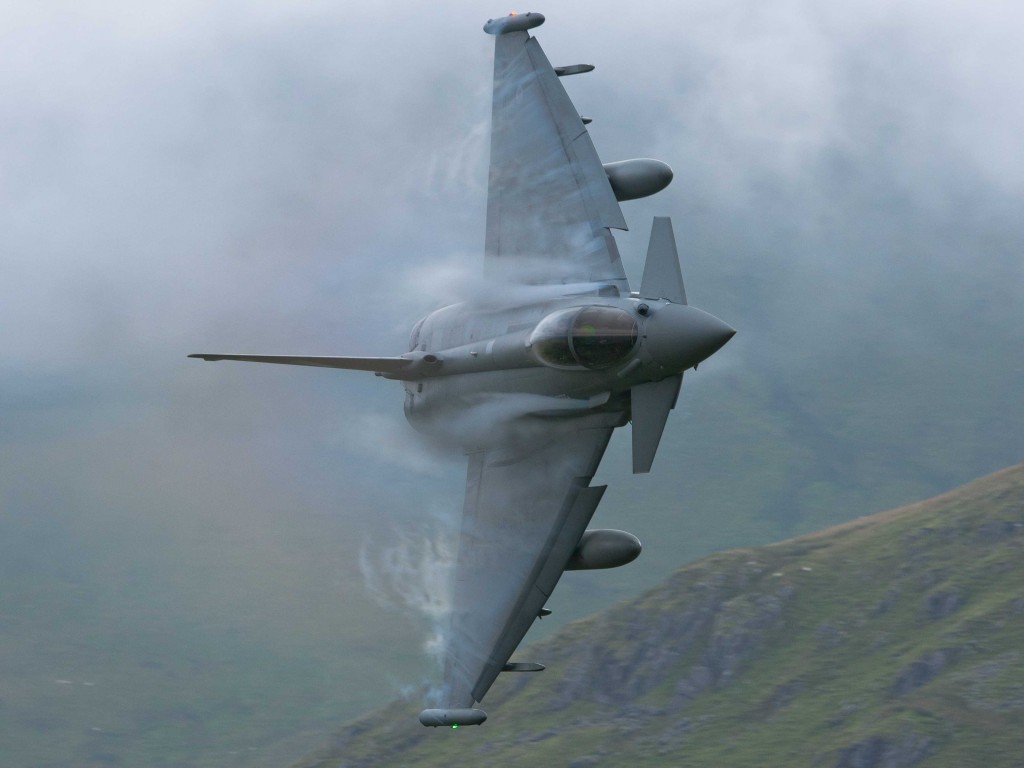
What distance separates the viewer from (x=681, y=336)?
33375 millimetres

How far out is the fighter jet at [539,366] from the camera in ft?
112

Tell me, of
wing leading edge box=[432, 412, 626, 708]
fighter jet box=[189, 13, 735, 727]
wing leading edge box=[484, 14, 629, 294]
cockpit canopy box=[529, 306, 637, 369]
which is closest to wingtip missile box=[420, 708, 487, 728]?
fighter jet box=[189, 13, 735, 727]

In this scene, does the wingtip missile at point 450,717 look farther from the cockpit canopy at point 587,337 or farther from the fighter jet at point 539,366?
the cockpit canopy at point 587,337

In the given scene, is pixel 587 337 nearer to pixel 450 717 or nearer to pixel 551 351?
pixel 551 351

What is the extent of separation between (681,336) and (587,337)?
2328 millimetres

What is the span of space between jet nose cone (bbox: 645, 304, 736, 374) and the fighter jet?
0.12 feet

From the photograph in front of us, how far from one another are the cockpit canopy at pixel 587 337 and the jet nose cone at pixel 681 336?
1.80 ft

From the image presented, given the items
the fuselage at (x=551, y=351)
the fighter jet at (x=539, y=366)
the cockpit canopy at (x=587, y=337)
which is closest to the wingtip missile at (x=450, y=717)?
the fighter jet at (x=539, y=366)

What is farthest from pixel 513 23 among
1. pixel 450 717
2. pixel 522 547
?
pixel 450 717

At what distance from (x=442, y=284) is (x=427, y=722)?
43.6 ft

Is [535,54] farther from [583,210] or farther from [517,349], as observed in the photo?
[517,349]

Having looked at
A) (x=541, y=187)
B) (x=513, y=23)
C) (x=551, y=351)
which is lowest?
(x=551, y=351)

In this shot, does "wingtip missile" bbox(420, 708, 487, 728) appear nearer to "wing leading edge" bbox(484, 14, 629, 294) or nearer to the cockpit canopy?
the cockpit canopy

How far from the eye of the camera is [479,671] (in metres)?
36.2
